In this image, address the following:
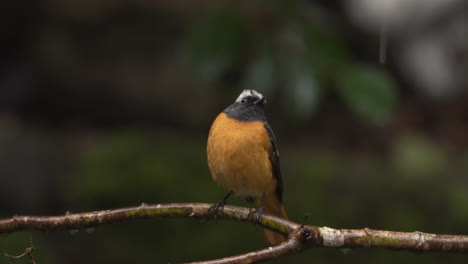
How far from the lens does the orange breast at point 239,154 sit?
3.95m

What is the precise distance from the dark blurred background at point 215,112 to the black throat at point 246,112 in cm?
13

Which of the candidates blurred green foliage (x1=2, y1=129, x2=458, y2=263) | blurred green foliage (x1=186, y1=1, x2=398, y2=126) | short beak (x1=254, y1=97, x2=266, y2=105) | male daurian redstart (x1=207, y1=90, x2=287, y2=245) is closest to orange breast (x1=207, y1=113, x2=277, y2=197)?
male daurian redstart (x1=207, y1=90, x2=287, y2=245)

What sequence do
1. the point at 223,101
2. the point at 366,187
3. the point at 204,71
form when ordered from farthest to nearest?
the point at 223,101 < the point at 366,187 < the point at 204,71

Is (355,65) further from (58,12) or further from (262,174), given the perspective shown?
(58,12)

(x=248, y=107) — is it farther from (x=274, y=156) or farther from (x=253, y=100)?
(x=274, y=156)

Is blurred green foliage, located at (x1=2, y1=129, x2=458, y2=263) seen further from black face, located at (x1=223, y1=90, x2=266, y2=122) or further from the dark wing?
black face, located at (x1=223, y1=90, x2=266, y2=122)

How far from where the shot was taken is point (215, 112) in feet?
32.1

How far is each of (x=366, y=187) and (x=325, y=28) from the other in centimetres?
299

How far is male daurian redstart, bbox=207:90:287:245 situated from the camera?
13.0 ft

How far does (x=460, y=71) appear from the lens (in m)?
10.7

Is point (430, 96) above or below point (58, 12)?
below

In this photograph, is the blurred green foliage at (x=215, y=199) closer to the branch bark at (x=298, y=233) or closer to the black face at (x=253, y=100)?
the black face at (x=253, y=100)

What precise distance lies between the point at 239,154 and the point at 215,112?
229 inches

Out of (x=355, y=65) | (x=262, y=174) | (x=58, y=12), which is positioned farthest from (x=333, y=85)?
(x=58, y=12)
